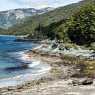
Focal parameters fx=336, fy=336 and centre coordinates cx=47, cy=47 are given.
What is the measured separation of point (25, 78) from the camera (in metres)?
74.8

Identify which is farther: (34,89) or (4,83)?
(4,83)

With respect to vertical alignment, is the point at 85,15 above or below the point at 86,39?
above

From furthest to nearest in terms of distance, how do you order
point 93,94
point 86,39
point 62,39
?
1. point 62,39
2. point 86,39
3. point 93,94

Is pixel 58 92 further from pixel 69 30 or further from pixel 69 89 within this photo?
pixel 69 30

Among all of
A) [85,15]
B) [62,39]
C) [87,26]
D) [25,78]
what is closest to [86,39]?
[87,26]

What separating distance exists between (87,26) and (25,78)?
8712cm

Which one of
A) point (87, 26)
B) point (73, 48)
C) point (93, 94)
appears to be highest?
point (87, 26)

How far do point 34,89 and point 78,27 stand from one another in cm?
11063

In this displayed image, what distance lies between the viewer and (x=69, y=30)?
569 feet

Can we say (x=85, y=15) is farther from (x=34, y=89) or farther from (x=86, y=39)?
(x=34, y=89)

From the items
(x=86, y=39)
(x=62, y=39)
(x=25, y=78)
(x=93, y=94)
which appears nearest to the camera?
(x=93, y=94)

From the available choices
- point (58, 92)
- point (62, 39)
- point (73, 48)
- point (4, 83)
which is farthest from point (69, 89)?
point (62, 39)

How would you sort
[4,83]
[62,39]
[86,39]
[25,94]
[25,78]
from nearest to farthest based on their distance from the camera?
[25,94], [4,83], [25,78], [86,39], [62,39]

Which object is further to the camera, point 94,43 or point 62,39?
point 62,39
